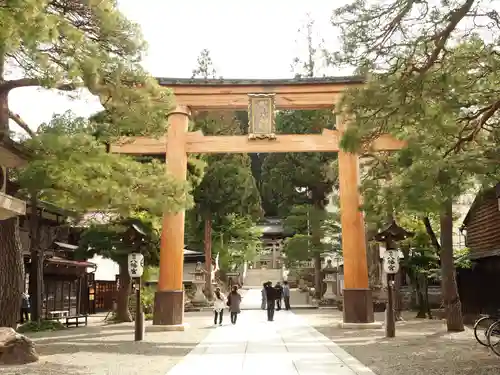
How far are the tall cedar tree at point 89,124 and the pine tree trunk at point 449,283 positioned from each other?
26.5ft

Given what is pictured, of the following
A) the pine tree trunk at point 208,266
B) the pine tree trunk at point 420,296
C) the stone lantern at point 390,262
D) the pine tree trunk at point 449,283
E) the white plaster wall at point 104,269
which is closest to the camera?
the stone lantern at point 390,262

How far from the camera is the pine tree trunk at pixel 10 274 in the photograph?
10.5 m

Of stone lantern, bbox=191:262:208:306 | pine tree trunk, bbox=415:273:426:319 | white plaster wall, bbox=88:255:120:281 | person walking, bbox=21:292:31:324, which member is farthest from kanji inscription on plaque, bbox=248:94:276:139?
white plaster wall, bbox=88:255:120:281

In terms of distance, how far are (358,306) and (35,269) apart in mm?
10968

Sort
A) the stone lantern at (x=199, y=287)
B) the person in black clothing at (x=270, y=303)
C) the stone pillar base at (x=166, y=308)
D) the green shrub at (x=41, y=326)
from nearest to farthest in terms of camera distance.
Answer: the stone pillar base at (x=166, y=308)
the green shrub at (x=41, y=326)
the person in black clothing at (x=270, y=303)
the stone lantern at (x=199, y=287)

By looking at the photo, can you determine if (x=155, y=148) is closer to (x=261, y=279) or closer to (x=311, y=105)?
(x=311, y=105)

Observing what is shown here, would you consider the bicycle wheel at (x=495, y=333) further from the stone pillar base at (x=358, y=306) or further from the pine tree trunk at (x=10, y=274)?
the pine tree trunk at (x=10, y=274)

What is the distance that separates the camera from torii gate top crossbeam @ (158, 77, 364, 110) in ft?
53.4

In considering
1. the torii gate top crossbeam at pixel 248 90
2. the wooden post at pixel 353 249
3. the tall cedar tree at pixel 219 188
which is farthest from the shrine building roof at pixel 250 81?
the tall cedar tree at pixel 219 188

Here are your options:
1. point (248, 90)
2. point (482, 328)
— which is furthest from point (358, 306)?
point (248, 90)

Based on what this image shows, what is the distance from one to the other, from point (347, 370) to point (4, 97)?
27.6 ft

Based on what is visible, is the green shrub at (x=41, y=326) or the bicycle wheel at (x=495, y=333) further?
the green shrub at (x=41, y=326)

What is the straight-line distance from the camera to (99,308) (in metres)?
26.6

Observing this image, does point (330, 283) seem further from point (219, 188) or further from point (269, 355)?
point (269, 355)
